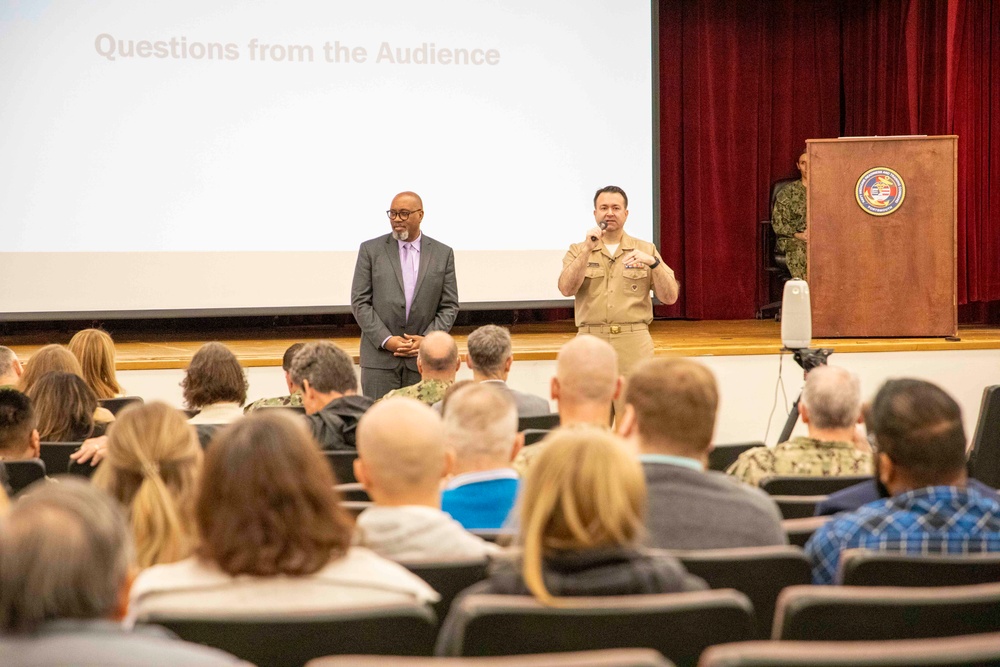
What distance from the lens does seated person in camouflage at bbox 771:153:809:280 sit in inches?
331

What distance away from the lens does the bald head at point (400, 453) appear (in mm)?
2209

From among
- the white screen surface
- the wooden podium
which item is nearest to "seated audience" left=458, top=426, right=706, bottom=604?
the wooden podium

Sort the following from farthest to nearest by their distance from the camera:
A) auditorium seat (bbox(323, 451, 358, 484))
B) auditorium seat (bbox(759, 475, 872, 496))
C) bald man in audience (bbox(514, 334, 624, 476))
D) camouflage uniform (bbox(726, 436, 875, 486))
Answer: auditorium seat (bbox(323, 451, 358, 484)) < bald man in audience (bbox(514, 334, 624, 476)) < camouflage uniform (bbox(726, 436, 875, 486)) < auditorium seat (bbox(759, 475, 872, 496))

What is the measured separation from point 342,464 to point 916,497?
1845 mm

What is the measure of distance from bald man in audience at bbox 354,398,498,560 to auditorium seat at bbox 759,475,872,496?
1.03m

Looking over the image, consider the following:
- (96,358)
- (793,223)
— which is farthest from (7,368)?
(793,223)

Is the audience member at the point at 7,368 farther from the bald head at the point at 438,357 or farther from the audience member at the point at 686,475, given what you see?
the audience member at the point at 686,475

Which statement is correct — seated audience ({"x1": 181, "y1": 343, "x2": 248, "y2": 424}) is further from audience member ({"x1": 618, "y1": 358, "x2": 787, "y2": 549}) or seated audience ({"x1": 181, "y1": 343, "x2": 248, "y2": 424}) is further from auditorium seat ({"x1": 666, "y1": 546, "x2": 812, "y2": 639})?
auditorium seat ({"x1": 666, "y1": 546, "x2": 812, "y2": 639})

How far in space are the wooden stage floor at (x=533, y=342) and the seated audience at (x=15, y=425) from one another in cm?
279

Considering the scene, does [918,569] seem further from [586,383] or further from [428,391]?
[428,391]

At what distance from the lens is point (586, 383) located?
10.8 feet

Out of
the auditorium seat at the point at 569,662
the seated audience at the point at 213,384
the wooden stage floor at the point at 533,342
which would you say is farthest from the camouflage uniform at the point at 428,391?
the auditorium seat at the point at 569,662

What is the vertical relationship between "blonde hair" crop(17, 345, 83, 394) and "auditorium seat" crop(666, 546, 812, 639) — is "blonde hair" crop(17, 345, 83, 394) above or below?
above

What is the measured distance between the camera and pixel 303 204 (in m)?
7.24
